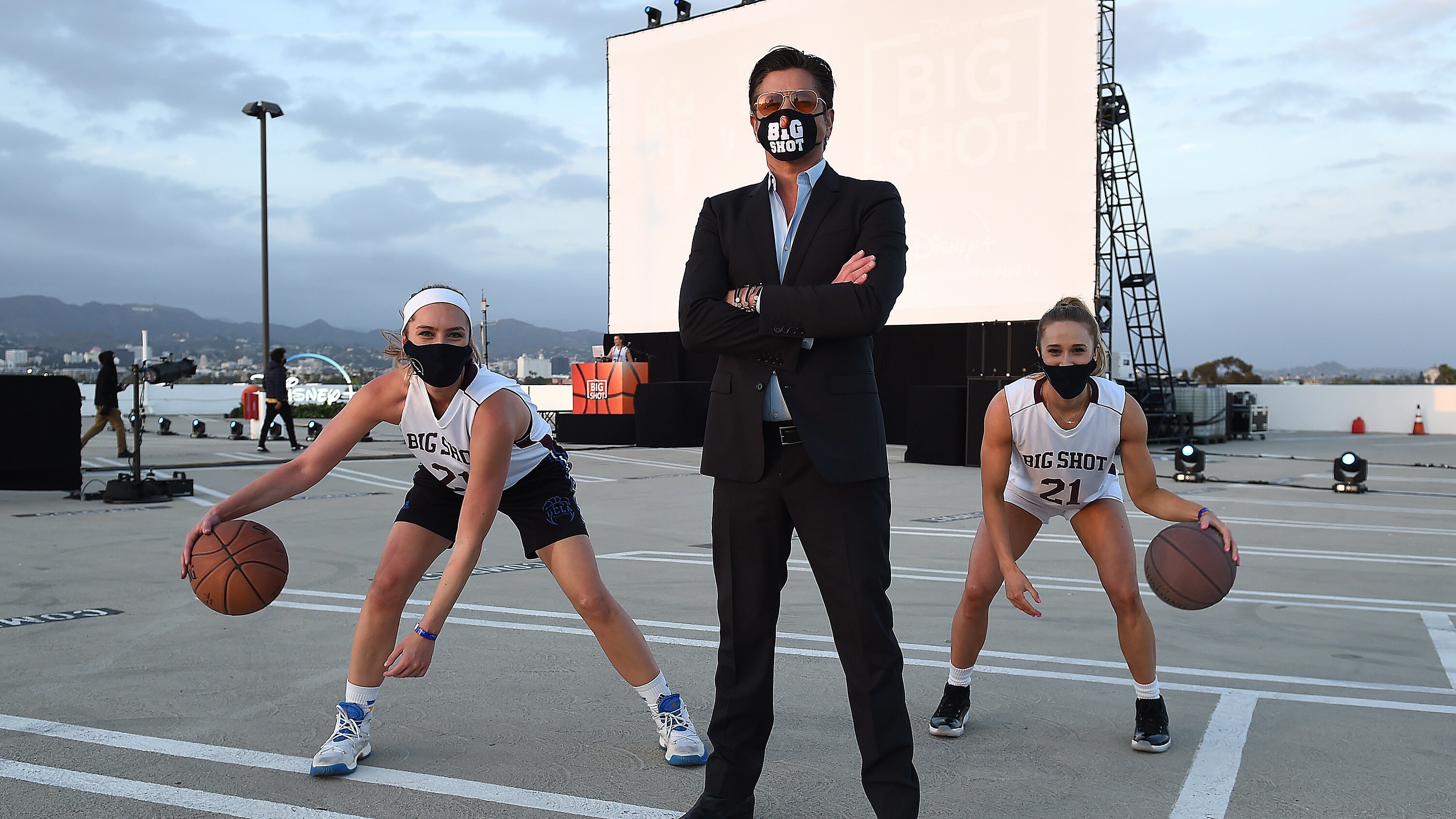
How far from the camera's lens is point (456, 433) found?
144 inches

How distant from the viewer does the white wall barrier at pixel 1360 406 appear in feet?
113

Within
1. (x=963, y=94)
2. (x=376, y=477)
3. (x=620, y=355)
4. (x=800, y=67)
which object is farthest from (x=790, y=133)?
(x=620, y=355)

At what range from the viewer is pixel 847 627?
9.70ft

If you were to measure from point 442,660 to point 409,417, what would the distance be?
189 centimetres

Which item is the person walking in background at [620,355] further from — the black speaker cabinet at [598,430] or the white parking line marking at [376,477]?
the white parking line marking at [376,477]

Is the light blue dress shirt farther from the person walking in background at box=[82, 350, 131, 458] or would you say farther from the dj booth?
the person walking in background at box=[82, 350, 131, 458]

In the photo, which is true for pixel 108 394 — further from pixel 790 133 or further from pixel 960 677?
pixel 790 133

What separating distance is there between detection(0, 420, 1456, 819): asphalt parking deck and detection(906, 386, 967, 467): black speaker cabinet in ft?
30.3

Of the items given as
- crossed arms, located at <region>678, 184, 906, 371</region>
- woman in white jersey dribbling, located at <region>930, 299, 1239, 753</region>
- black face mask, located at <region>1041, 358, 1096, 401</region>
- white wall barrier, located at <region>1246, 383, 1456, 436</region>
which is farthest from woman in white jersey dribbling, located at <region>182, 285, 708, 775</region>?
white wall barrier, located at <region>1246, 383, 1456, 436</region>

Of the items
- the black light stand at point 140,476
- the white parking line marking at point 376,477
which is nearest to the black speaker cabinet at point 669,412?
the white parking line marking at point 376,477

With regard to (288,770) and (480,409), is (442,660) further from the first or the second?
(480,409)

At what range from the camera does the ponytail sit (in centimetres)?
402

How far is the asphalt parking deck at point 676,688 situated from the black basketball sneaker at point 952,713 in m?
0.05

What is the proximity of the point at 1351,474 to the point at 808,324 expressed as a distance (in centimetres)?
1422
